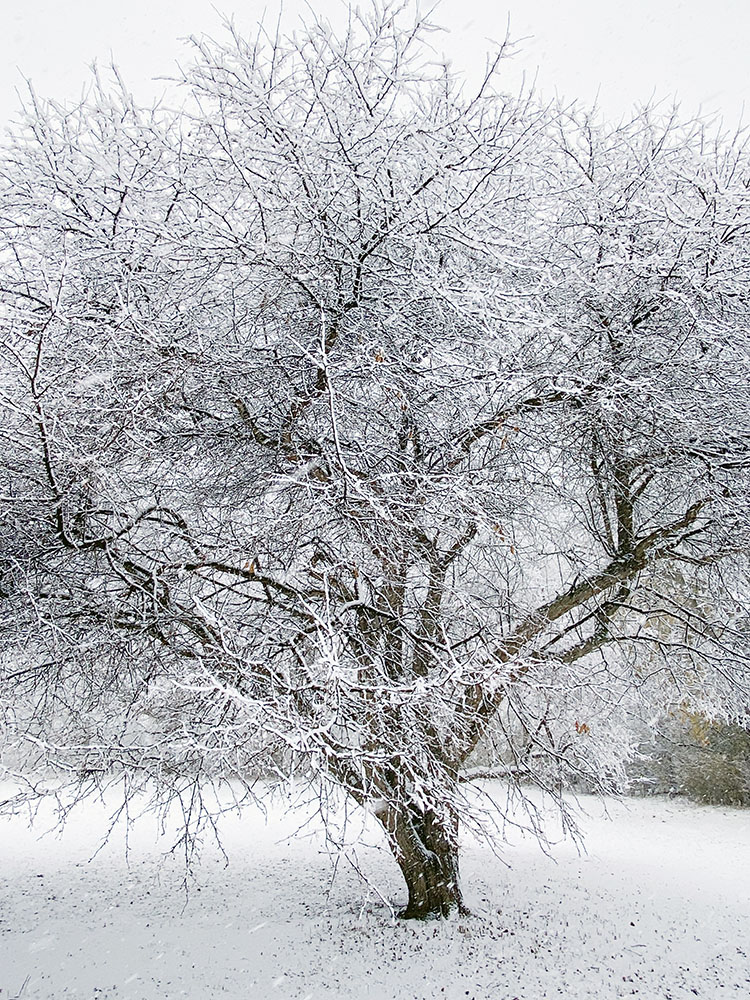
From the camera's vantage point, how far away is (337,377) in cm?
455

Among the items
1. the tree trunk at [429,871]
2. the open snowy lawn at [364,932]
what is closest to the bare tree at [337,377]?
the tree trunk at [429,871]

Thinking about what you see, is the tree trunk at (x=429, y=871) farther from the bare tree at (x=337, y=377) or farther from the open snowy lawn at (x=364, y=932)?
the bare tree at (x=337, y=377)

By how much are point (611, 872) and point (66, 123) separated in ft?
35.7

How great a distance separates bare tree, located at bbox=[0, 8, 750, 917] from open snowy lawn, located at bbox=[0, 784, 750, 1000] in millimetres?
1228

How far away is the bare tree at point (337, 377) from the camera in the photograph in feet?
13.2

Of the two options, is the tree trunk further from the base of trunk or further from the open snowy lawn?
the open snowy lawn

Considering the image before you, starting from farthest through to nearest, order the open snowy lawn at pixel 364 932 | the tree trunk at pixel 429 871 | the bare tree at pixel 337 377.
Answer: the tree trunk at pixel 429 871
the open snowy lawn at pixel 364 932
the bare tree at pixel 337 377

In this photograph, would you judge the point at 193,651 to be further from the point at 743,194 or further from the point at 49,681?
the point at 743,194

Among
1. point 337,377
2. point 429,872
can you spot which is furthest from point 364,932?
point 337,377

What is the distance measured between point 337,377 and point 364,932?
5205mm

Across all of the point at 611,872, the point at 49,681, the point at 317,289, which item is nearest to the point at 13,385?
the point at 317,289

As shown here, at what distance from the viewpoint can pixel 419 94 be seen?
14.0ft

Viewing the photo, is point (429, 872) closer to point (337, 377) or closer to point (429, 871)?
point (429, 871)

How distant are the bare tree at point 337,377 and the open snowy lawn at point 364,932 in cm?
123
